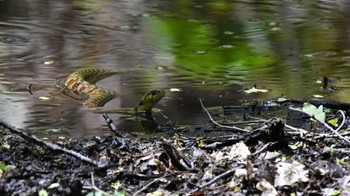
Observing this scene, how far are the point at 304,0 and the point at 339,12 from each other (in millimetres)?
1749

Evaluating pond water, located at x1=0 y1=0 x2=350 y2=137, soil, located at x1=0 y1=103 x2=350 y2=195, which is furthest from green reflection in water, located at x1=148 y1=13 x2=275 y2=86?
soil, located at x1=0 y1=103 x2=350 y2=195

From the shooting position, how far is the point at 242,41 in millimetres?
9906

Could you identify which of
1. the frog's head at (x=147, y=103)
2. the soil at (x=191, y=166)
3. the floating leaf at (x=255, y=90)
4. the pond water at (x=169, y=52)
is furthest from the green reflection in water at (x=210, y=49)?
the soil at (x=191, y=166)

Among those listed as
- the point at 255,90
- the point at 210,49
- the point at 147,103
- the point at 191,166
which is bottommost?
the point at 210,49

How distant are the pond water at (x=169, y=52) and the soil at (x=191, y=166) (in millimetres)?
1553

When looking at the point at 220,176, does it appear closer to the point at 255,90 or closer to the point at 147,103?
the point at 147,103

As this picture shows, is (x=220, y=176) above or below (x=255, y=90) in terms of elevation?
above

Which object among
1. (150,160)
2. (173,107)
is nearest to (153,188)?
(150,160)

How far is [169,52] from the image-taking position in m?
Answer: 9.10

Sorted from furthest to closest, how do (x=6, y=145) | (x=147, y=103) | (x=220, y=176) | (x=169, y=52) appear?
1. (x=169, y=52)
2. (x=147, y=103)
3. (x=6, y=145)
4. (x=220, y=176)

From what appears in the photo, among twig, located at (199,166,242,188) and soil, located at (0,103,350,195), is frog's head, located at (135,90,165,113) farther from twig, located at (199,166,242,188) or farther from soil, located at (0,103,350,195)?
twig, located at (199,166,242,188)

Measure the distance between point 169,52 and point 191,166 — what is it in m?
5.65

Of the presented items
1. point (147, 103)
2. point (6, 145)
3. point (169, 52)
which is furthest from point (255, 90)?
point (6, 145)

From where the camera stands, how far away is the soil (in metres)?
3.09
